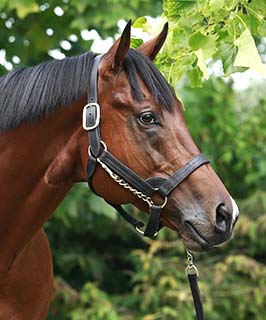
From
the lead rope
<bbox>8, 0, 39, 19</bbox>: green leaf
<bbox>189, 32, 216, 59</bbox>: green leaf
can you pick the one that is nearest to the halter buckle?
<bbox>189, 32, 216, 59</bbox>: green leaf

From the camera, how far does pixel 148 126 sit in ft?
6.88

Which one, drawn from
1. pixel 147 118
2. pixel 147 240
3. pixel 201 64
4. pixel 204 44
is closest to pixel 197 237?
pixel 147 118

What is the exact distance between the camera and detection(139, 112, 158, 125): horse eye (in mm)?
2100

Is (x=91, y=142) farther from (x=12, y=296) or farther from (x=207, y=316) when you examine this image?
(x=207, y=316)

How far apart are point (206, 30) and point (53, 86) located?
54 cm

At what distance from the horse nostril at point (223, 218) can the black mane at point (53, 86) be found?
34 centimetres

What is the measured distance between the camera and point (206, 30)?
240cm

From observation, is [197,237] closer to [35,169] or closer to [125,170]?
[125,170]

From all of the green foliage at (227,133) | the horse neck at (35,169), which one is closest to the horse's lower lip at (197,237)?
the horse neck at (35,169)

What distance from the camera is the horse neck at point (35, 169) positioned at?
7.23ft

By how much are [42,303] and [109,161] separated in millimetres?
722

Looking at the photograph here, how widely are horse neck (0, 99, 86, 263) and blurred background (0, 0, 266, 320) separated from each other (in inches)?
76.0

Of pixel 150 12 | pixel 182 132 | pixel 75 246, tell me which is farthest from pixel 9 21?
pixel 182 132

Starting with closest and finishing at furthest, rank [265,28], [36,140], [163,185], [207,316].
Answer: [163,185] < [36,140] < [265,28] < [207,316]
